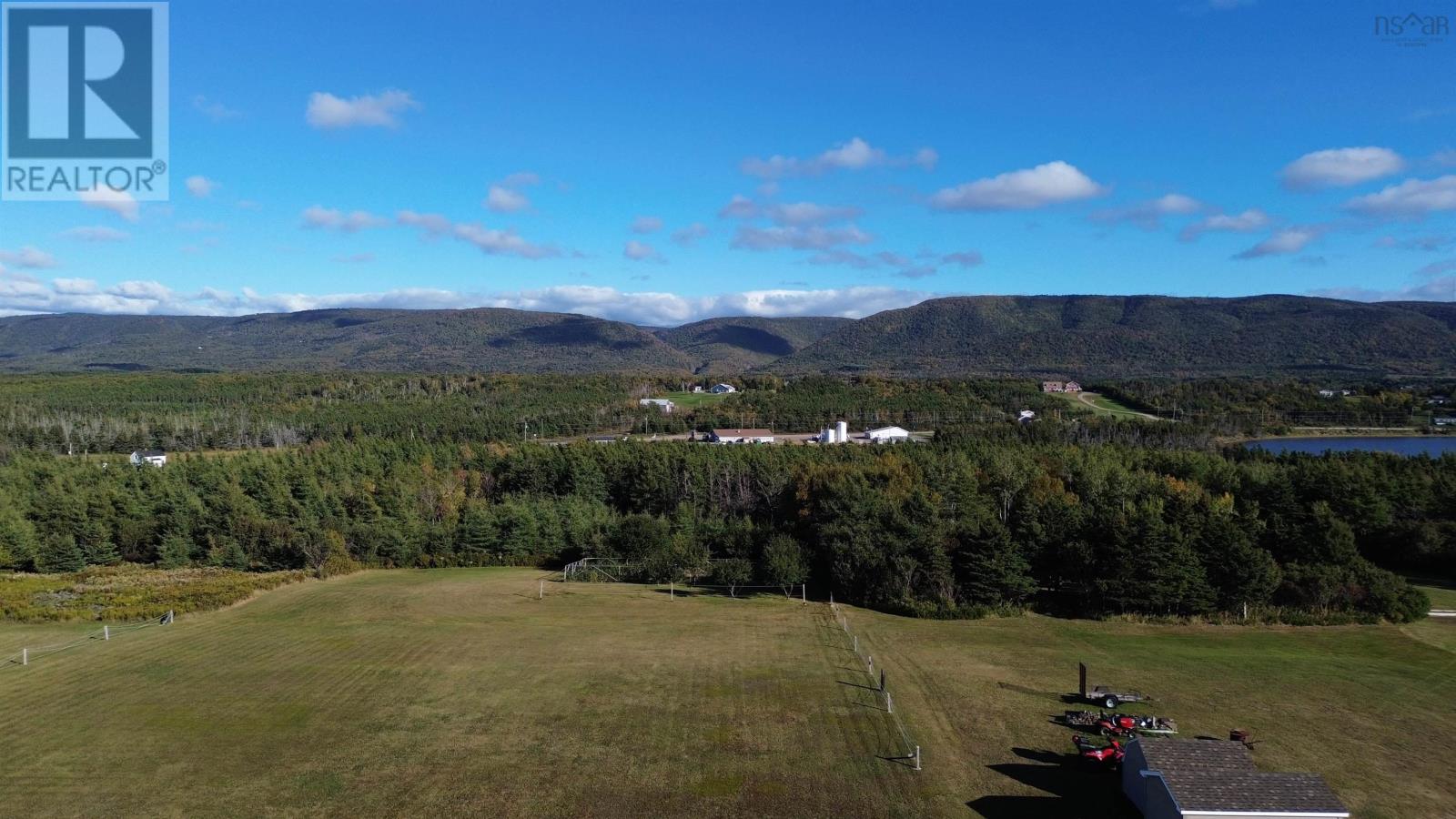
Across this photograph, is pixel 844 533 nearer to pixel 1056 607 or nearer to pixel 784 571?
pixel 784 571

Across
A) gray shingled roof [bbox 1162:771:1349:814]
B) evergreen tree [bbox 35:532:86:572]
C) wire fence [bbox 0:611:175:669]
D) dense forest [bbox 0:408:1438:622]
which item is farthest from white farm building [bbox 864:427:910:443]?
gray shingled roof [bbox 1162:771:1349:814]

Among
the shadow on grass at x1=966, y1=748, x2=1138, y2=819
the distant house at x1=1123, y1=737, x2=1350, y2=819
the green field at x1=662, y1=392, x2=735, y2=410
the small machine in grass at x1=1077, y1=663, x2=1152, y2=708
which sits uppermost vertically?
the green field at x1=662, y1=392, x2=735, y2=410

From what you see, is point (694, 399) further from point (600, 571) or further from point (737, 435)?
point (600, 571)

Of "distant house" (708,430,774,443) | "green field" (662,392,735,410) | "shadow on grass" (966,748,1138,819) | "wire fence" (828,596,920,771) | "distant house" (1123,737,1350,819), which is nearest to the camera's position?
"distant house" (1123,737,1350,819)

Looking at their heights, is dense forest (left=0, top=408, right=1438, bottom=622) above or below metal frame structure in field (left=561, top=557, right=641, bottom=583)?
above

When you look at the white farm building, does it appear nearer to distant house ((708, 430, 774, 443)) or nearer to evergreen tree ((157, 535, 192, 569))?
distant house ((708, 430, 774, 443))

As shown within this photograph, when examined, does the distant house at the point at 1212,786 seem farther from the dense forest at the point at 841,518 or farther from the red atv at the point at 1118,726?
the dense forest at the point at 841,518

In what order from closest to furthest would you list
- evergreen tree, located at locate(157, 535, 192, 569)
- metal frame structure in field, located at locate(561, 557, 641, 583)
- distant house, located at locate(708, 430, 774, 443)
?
metal frame structure in field, located at locate(561, 557, 641, 583) → evergreen tree, located at locate(157, 535, 192, 569) → distant house, located at locate(708, 430, 774, 443)

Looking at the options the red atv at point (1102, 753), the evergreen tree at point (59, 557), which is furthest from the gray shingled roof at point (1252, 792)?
the evergreen tree at point (59, 557)
